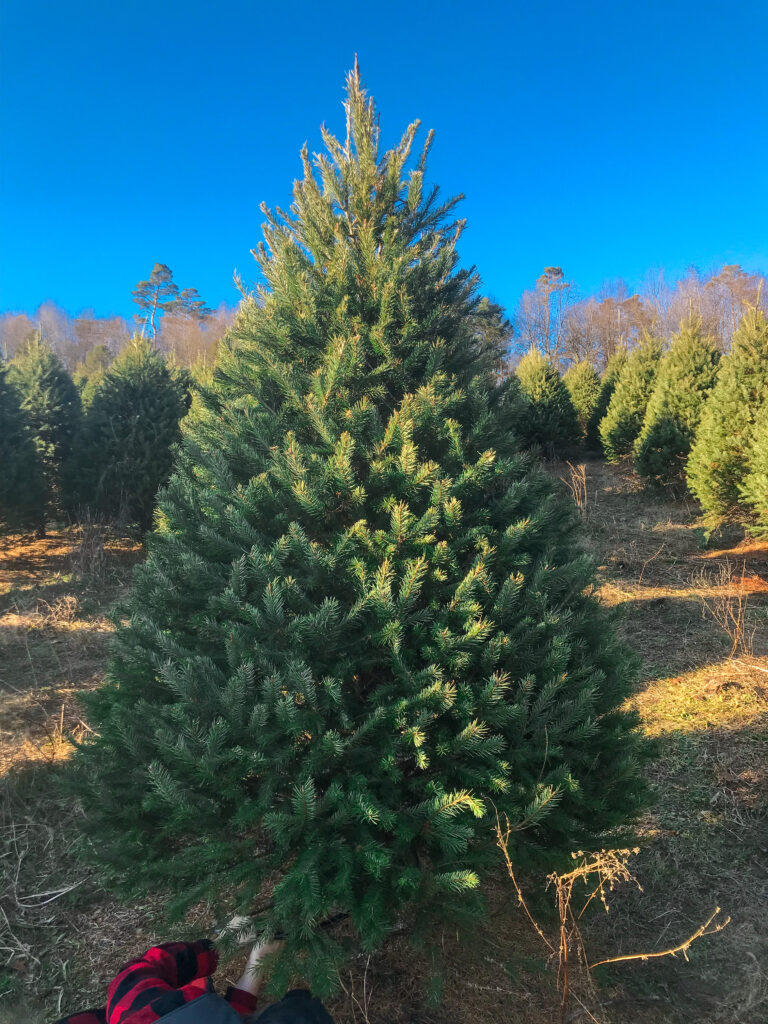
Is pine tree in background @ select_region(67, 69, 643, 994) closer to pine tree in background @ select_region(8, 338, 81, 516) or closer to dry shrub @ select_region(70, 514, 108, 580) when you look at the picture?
dry shrub @ select_region(70, 514, 108, 580)

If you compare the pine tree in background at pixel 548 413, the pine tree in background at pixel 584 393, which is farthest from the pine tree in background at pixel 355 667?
the pine tree in background at pixel 584 393

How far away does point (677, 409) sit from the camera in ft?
37.0

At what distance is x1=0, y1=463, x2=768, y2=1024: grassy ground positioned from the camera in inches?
89.5

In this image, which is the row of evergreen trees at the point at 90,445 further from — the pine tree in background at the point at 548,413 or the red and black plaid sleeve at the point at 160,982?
the pine tree in background at the point at 548,413

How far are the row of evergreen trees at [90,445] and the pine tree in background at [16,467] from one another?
12mm

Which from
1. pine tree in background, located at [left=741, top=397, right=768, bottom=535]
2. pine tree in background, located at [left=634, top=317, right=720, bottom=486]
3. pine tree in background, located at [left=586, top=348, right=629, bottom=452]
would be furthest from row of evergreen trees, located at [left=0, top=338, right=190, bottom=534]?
pine tree in background, located at [left=586, top=348, right=629, bottom=452]

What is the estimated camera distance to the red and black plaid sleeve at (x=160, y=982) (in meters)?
1.43

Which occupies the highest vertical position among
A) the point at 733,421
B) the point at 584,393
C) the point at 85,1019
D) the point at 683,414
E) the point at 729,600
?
the point at 584,393

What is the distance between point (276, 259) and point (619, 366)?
1725cm

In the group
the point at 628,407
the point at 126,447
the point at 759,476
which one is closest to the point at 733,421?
the point at 759,476

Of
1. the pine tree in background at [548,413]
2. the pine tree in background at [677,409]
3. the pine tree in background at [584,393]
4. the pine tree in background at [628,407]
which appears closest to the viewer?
the pine tree in background at [677,409]

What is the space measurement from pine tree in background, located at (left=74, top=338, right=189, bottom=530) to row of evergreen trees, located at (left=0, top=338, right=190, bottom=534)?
14 millimetres

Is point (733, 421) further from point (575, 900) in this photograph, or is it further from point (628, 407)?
point (575, 900)

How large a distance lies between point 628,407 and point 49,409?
1167cm
